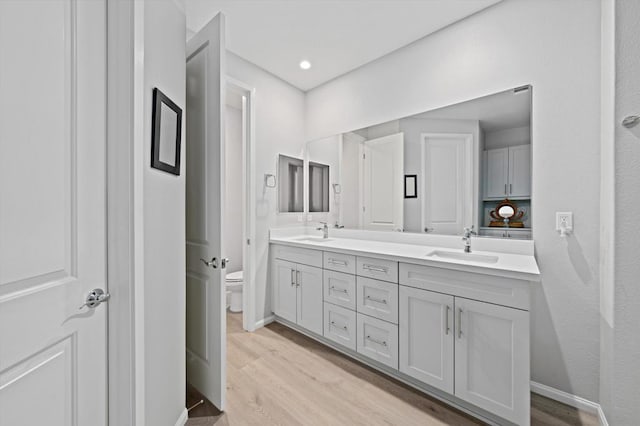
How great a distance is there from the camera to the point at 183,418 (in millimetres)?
1522

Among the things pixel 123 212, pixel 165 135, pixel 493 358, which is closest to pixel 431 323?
pixel 493 358

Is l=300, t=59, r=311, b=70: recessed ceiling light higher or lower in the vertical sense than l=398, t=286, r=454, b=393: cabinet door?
higher

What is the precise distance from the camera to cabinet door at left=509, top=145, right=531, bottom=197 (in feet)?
6.07

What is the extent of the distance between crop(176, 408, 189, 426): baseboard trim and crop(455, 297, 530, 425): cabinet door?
1.57 meters

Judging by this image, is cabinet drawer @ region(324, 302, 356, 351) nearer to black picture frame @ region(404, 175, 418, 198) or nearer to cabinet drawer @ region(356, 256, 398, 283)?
cabinet drawer @ region(356, 256, 398, 283)

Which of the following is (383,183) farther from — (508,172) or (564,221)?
(564,221)

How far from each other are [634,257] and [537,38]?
1458 millimetres

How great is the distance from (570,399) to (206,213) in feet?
8.28

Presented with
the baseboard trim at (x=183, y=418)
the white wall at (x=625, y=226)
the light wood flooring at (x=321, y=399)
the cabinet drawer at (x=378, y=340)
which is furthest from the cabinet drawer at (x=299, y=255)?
the white wall at (x=625, y=226)

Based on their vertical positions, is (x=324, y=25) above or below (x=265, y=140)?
above

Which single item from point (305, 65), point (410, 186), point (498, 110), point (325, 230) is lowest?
point (325, 230)

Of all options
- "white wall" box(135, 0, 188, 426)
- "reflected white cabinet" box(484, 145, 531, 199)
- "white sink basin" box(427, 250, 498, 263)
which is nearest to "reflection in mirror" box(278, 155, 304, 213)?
"white wall" box(135, 0, 188, 426)
